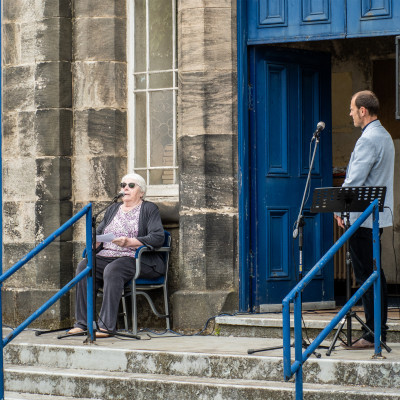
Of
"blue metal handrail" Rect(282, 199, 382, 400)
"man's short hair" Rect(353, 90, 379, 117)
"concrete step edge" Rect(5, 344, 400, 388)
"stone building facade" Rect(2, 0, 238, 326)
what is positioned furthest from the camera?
"stone building facade" Rect(2, 0, 238, 326)

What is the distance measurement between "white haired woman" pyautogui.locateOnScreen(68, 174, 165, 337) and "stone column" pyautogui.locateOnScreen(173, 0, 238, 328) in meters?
0.33

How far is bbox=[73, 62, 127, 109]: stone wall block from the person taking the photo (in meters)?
9.44

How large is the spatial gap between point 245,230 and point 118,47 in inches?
86.9

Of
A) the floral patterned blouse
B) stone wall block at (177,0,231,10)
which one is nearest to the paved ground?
the floral patterned blouse

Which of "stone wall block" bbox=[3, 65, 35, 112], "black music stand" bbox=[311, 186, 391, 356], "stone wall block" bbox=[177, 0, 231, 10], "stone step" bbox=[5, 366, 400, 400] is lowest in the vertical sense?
"stone step" bbox=[5, 366, 400, 400]

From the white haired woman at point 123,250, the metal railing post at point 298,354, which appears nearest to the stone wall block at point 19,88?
the white haired woman at point 123,250

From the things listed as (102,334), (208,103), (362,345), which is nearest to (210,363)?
(362,345)

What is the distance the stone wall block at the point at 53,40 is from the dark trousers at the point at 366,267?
12.2ft

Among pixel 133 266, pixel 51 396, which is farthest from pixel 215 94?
pixel 51 396

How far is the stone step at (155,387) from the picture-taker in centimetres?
635

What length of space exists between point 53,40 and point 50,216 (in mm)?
1686

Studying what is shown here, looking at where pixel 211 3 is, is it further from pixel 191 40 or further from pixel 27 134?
pixel 27 134

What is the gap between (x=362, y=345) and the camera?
717cm

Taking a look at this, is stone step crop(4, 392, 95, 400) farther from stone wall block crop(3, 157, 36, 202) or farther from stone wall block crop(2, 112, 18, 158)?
stone wall block crop(2, 112, 18, 158)
